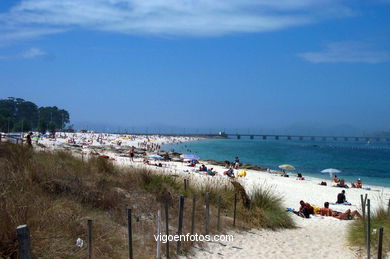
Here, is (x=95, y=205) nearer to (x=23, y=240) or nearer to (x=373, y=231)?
(x=23, y=240)

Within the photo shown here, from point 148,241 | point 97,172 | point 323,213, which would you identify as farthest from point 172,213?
point 323,213

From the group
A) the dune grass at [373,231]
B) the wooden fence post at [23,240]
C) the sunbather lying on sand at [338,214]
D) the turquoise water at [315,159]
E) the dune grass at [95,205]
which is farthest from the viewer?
the turquoise water at [315,159]

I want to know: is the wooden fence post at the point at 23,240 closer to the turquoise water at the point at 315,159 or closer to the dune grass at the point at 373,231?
the dune grass at the point at 373,231

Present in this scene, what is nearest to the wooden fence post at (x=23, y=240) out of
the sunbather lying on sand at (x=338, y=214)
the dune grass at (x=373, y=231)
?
the dune grass at (x=373, y=231)

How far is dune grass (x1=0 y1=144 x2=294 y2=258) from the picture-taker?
193 inches

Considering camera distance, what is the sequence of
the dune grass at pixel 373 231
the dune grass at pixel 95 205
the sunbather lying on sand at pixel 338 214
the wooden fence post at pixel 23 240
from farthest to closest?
the sunbather lying on sand at pixel 338 214
the dune grass at pixel 373 231
the dune grass at pixel 95 205
the wooden fence post at pixel 23 240

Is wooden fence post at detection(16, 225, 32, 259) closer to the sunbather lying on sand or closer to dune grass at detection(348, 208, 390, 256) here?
dune grass at detection(348, 208, 390, 256)

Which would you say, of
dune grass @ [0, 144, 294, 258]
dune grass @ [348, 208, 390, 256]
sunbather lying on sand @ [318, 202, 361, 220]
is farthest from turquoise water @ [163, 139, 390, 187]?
dune grass @ [0, 144, 294, 258]

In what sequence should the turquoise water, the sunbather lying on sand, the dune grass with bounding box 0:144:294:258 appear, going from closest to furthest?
1. the dune grass with bounding box 0:144:294:258
2. the sunbather lying on sand
3. the turquoise water

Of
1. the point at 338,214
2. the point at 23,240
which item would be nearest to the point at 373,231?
the point at 338,214

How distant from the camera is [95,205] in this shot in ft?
24.6

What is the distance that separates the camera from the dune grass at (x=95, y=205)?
4910 millimetres

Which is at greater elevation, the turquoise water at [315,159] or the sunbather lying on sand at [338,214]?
the sunbather lying on sand at [338,214]

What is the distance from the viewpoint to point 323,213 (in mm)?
13320
